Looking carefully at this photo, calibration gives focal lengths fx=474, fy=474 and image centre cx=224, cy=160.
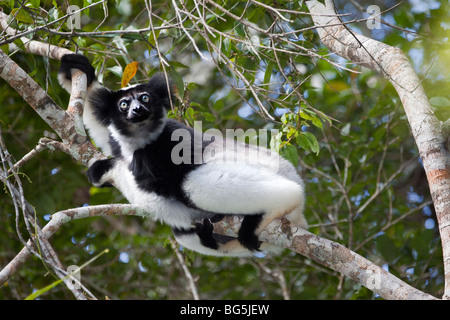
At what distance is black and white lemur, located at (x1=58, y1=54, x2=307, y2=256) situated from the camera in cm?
319

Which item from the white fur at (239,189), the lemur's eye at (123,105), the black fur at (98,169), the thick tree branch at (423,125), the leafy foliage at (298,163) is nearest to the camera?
the thick tree branch at (423,125)

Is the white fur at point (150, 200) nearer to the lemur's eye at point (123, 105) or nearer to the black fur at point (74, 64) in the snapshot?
the lemur's eye at point (123, 105)

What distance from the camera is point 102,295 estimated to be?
550 cm

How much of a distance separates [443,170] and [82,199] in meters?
4.53

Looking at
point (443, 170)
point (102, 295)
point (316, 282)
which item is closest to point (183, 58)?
point (102, 295)

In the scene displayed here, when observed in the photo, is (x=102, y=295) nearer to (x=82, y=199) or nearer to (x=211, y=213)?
(x=82, y=199)

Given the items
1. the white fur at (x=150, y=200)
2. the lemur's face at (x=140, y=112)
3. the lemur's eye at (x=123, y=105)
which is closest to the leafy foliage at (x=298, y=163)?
the lemur's face at (x=140, y=112)

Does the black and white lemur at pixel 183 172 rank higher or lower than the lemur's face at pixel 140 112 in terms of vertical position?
lower

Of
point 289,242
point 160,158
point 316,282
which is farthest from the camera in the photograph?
point 316,282

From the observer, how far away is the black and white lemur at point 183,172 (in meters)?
3.19

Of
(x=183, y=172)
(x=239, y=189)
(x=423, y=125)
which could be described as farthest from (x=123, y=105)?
(x=423, y=125)

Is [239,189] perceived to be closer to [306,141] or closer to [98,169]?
[306,141]

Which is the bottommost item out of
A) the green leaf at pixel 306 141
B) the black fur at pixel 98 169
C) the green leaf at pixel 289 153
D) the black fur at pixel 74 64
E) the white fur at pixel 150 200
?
the white fur at pixel 150 200

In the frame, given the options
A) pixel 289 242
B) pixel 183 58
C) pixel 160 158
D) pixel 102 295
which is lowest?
pixel 102 295
